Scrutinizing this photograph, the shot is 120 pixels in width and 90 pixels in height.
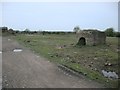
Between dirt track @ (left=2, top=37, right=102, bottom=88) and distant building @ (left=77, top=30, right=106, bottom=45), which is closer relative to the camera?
dirt track @ (left=2, top=37, right=102, bottom=88)

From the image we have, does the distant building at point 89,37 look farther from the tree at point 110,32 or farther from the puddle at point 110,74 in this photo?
the tree at point 110,32

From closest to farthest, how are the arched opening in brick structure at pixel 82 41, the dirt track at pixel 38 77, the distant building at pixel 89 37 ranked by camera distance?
the dirt track at pixel 38 77
the distant building at pixel 89 37
the arched opening in brick structure at pixel 82 41

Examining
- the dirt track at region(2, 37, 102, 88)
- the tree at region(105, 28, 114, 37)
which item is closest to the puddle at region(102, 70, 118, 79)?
the dirt track at region(2, 37, 102, 88)

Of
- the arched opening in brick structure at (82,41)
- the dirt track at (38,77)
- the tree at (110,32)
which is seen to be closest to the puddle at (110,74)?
the dirt track at (38,77)

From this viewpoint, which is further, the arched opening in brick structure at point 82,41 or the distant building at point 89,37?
the arched opening in brick structure at point 82,41

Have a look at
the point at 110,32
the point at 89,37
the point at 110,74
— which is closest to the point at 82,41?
the point at 89,37

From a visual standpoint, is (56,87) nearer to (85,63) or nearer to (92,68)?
(92,68)

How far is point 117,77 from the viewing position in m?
11.9

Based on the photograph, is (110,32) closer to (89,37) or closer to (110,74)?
(89,37)

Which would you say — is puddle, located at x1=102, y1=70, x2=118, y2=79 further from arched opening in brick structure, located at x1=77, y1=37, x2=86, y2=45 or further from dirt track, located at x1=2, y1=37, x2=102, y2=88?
arched opening in brick structure, located at x1=77, y1=37, x2=86, y2=45

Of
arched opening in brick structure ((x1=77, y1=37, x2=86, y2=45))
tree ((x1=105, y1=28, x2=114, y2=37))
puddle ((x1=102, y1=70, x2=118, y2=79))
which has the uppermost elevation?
tree ((x1=105, y1=28, x2=114, y2=37))

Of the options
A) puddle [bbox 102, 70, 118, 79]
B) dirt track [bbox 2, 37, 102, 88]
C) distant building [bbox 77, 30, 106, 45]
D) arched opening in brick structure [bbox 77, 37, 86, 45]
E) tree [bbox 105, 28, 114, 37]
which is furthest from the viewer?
tree [bbox 105, 28, 114, 37]

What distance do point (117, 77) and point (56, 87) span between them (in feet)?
12.2

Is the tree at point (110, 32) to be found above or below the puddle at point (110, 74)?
above
